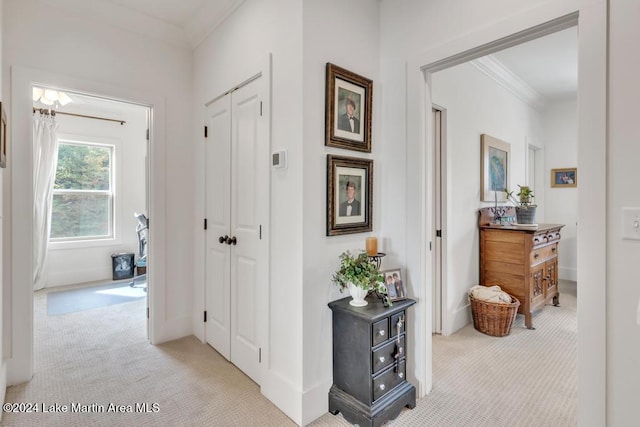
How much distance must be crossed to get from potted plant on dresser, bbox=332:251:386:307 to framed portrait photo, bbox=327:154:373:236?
0.22 metres

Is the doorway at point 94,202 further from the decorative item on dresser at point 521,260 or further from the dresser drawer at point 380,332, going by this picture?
→ the decorative item on dresser at point 521,260

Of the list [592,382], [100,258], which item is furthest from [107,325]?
[592,382]

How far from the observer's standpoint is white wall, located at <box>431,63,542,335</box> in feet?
9.97

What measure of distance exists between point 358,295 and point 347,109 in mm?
1151

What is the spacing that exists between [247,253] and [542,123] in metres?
5.23

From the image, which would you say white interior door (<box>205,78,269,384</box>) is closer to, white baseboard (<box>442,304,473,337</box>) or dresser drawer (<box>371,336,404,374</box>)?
dresser drawer (<box>371,336,404,374</box>)

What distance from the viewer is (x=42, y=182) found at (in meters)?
4.47

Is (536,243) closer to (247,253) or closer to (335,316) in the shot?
(335,316)

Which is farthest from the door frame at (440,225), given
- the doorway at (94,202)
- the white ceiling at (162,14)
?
the doorway at (94,202)

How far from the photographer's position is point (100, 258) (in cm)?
514

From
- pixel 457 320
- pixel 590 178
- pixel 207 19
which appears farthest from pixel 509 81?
pixel 207 19

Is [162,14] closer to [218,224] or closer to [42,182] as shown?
[218,224]

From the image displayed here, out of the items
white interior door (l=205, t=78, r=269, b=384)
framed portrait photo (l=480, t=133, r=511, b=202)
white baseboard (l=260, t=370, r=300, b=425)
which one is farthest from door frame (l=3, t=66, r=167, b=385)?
framed portrait photo (l=480, t=133, r=511, b=202)

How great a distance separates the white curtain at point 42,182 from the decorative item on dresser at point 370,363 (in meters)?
4.72
